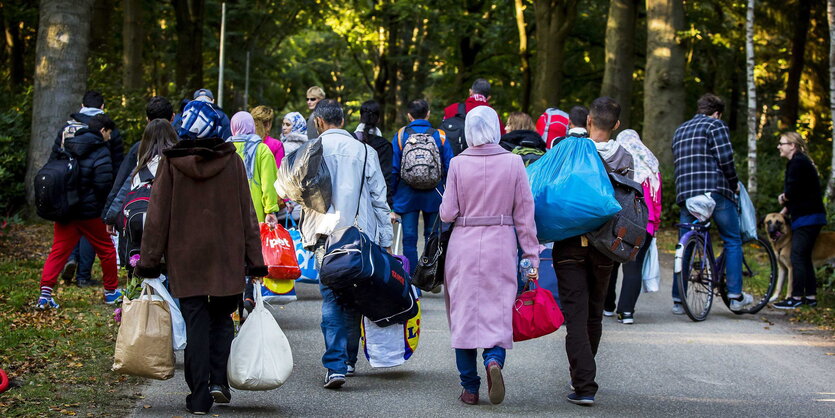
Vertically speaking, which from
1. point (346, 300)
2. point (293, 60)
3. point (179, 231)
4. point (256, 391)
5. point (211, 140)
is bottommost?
point (256, 391)

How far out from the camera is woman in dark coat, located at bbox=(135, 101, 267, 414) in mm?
6066

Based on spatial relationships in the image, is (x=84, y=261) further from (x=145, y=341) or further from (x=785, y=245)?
(x=785, y=245)

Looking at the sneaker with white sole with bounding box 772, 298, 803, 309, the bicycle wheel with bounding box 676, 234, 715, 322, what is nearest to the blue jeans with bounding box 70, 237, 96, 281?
the bicycle wheel with bounding box 676, 234, 715, 322

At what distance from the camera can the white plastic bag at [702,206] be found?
1027 cm

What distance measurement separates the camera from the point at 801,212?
1102 cm

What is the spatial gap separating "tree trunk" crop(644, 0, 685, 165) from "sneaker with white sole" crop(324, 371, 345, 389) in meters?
13.1

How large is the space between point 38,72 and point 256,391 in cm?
1038

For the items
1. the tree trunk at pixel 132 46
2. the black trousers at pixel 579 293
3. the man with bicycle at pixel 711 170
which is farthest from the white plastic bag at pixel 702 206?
the tree trunk at pixel 132 46

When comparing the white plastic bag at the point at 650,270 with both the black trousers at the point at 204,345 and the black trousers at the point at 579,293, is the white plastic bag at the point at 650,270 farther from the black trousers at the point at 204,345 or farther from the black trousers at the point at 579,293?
the black trousers at the point at 204,345

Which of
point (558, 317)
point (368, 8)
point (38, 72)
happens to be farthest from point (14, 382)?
point (368, 8)

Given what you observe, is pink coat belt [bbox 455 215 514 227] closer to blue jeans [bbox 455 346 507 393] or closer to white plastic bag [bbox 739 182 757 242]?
blue jeans [bbox 455 346 507 393]

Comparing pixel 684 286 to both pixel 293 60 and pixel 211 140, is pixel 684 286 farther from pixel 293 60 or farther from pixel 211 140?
pixel 293 60

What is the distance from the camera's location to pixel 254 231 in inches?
249

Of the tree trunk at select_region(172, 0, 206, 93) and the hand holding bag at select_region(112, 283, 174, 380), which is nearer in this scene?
the hand holding bag at select_region(112, 283, 174, 380)
